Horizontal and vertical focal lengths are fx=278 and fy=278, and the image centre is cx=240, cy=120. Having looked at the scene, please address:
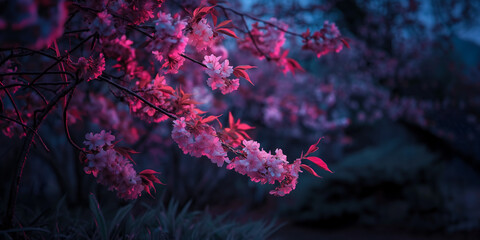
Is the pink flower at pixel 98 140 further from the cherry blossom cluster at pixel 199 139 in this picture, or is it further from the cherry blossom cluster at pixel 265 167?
the cherry blossom cluster at pixel 265 167

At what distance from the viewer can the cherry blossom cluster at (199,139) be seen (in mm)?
1258

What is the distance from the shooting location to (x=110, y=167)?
128 cm

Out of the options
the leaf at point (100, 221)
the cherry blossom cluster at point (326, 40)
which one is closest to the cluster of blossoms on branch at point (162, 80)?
the leaf at point (100, 221)

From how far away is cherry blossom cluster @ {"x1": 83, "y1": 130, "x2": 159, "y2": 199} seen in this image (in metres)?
1.29

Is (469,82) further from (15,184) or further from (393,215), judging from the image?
(15,184)

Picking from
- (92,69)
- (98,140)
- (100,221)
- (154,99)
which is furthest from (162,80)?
(100,221)

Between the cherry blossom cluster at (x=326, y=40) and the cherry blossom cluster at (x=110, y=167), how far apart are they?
1.51 m

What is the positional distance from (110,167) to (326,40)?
Answer: 164 cm

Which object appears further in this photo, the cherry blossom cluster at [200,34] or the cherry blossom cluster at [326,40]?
the cherry blossom cluster at [326,40]

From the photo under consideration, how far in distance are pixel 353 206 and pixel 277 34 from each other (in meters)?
4.18

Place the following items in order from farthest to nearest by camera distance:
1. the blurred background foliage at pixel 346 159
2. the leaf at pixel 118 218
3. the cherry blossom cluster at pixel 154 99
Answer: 1. the blurred background foliage at pixel 346 159
2. the leaf at pixel 118 218
3. the cherry blossom cluster at pixel 154 99

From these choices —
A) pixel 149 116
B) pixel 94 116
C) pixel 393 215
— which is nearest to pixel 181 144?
pixel 149 116

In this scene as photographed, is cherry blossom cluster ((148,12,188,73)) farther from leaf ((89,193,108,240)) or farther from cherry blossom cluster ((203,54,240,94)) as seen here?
leaf ((89,193,108,240))

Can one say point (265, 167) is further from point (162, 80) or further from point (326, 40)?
point (326, 40)
